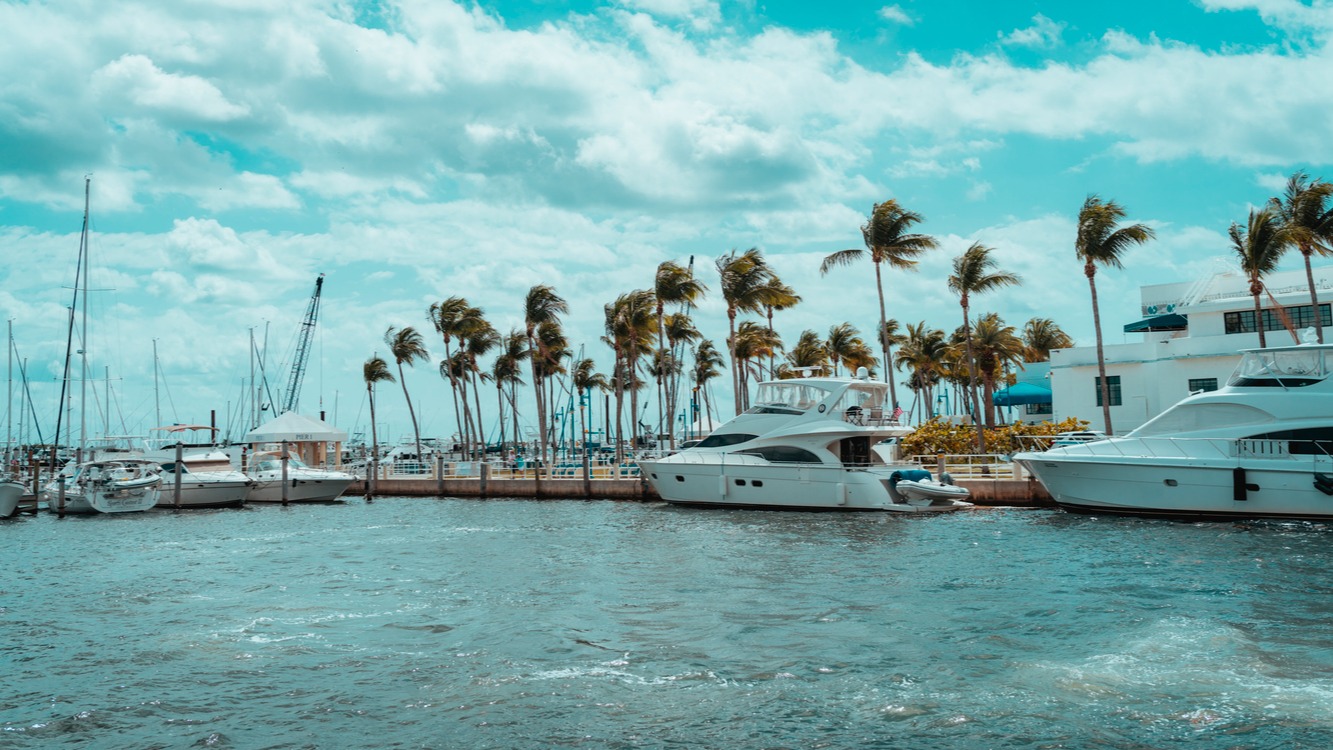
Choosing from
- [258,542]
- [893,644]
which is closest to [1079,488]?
[893,644]

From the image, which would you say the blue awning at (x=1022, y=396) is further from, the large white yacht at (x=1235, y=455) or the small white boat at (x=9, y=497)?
the small white boat at (x=9, y=497)

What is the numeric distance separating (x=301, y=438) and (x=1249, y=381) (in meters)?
46.1

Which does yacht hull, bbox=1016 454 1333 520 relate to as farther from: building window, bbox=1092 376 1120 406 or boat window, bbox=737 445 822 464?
building window, bbox=1092 376 1120 406

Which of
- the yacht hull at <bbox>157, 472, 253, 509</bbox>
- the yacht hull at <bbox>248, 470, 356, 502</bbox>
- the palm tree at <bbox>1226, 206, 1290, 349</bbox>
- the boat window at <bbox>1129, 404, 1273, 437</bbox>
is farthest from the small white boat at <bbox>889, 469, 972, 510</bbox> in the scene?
the yacht hull at <bbox>157, 472, 253, 509</bbox>

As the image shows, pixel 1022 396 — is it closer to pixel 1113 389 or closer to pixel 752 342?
pixel 1113 389

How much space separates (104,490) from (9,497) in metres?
3.30

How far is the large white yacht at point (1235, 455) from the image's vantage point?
27344 millimetres

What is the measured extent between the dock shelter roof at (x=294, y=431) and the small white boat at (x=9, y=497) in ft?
50.5

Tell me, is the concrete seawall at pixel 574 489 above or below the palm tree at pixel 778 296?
below

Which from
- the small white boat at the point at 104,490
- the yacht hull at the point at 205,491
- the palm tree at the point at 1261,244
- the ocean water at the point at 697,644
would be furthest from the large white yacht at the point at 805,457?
the small white boat at the point at 104,490

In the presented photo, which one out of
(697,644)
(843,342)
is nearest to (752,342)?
(843,342)

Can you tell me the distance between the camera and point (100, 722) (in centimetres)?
1090

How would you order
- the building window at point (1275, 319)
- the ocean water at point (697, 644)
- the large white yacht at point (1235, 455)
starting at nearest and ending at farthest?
the ocean water at point (697, 644)
the large white yacht at point (1235, 455)
the building window at point (1275, 319)

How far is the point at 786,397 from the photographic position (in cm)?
3634
